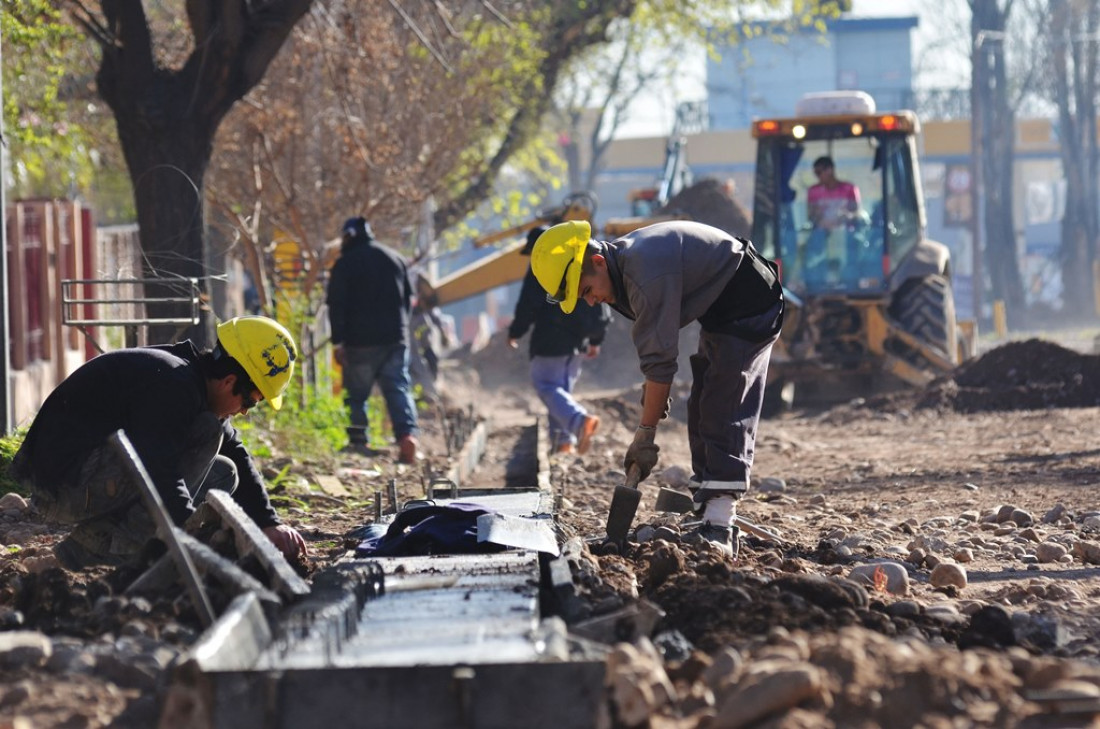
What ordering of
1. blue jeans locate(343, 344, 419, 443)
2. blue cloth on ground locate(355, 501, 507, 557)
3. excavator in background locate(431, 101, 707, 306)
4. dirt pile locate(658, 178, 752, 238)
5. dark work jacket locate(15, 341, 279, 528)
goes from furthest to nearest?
dirt pile locate(658, 178, 752, 238) → excavator in background locate(431, 101, 707, 306) → blue jeans locate(343, 344, 419, 443) → blue cloth on ground locate(355, 501, 507, 557) → dark work jacket locate(15, 341, 279, 528)

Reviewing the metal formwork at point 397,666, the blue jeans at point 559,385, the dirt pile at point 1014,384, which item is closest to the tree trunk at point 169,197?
the blue jeans at point 559,385

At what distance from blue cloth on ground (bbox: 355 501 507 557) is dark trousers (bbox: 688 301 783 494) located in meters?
1.28

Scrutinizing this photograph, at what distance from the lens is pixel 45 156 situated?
22703mm

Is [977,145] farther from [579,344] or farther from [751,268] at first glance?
[751,268]

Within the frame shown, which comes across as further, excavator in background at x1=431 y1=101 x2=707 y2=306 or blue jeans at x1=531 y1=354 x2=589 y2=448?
excavator in background at x1=431 y1=101 x2=707 y2=306

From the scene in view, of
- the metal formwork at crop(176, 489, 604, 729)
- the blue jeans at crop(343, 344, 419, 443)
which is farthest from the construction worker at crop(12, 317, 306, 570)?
the blue jeans at crop(343, 344, 419, 443)

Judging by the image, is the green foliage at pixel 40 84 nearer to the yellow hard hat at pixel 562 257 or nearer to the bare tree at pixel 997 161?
the yellow hard hat at pixel 562 257

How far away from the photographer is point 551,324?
42.3 ft

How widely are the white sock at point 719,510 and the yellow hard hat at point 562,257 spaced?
1.18m

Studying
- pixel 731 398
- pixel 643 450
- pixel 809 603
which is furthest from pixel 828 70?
pixel 809 603

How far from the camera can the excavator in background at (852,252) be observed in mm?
17906

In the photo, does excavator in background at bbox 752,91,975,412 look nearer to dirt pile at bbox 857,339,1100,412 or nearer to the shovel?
dirt pile at bbox 857,339,1100,412

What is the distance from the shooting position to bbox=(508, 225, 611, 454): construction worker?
12.9 meters

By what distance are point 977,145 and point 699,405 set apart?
118ft
